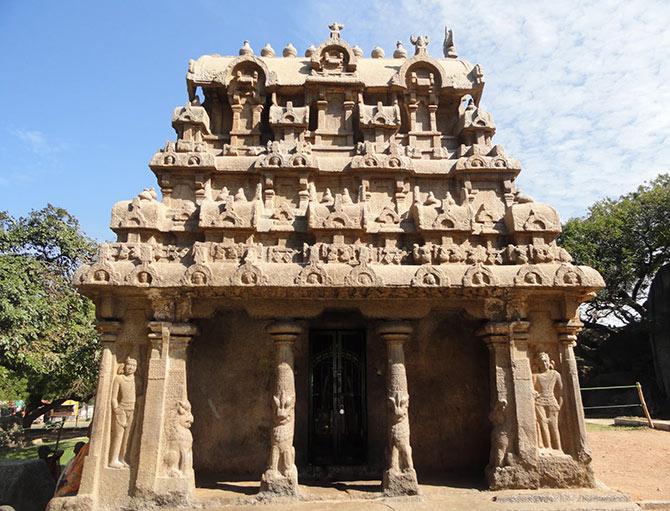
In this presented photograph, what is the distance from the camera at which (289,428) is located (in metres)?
7.18

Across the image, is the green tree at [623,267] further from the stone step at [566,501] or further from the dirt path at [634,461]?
the stone step at [566,501]

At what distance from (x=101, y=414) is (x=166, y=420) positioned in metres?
0.97

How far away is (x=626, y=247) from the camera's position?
94.5ft

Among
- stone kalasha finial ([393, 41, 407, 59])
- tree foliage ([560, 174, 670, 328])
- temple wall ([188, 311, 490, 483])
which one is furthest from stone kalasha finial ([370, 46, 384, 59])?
tree foliage ([560, 174, 670, 328])

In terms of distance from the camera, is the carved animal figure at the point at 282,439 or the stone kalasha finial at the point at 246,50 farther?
the stone kalasha finial at the point at 246,50

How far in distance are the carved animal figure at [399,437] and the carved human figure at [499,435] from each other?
51.6 inches

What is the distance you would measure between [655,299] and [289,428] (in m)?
23.4

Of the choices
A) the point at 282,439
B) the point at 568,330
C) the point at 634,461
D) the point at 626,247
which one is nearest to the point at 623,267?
the point at 626,247

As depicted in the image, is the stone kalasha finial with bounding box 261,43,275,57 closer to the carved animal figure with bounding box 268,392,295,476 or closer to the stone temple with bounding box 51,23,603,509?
the stone temple with bounding box 51,23,603,509

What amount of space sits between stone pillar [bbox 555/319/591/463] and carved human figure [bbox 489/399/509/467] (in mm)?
1004

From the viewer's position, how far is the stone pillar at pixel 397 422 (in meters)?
6.97

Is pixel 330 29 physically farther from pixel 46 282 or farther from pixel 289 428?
pixel 46 282

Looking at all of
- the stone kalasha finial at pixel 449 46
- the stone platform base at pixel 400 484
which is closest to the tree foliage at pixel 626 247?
the stone kalasha finial at pixel 449 46

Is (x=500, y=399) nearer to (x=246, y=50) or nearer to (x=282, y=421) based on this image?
(x=282, y=421)
